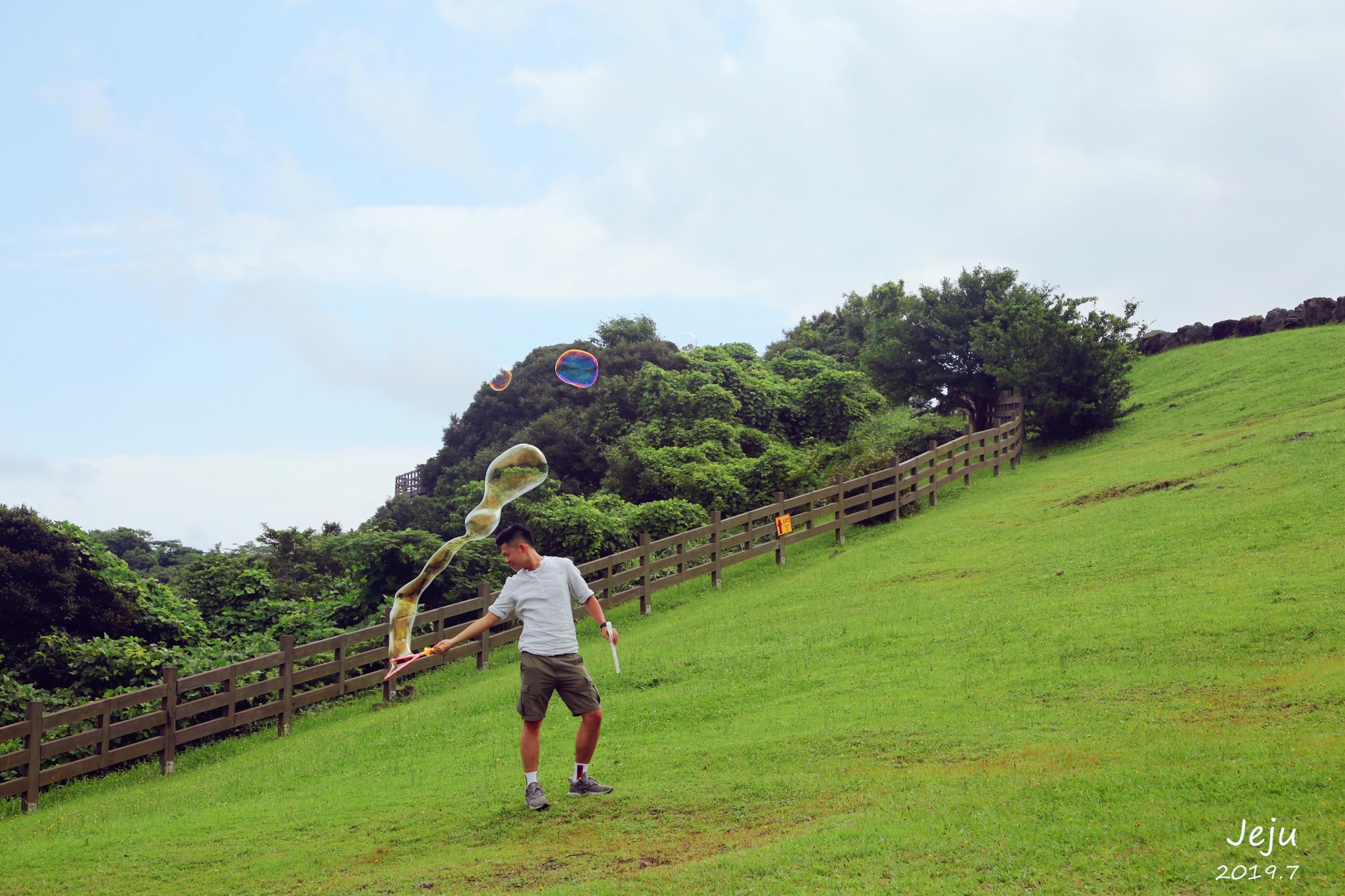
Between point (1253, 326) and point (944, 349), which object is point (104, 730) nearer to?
point (944, 349)

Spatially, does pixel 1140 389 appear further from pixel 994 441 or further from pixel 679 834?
pixel 679 834

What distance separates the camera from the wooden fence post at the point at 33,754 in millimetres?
10797

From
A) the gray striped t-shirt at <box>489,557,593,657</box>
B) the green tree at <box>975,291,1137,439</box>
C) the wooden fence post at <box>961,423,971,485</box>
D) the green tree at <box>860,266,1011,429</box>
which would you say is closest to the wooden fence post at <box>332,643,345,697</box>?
the gray striped t-shirt at <box>489,557,593,657</box>

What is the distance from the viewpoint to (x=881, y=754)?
761cm

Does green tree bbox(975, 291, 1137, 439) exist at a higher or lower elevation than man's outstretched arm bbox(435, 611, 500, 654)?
higher

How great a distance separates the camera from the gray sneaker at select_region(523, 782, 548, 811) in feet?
22.3

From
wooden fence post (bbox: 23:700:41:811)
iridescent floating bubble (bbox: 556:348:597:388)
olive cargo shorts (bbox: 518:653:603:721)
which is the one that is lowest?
wooden fence post (bbox: 23:700:41:811)

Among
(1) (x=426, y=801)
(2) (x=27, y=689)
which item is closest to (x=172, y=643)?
(2) (x=27, y=689)

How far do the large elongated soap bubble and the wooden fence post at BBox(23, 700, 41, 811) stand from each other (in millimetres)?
5179

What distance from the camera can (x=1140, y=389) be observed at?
32.5 metres

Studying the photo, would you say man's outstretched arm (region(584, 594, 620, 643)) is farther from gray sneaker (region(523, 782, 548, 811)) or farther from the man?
gray sneaker (region(523, 782, 548, 811))

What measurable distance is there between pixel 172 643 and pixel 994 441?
19.5m

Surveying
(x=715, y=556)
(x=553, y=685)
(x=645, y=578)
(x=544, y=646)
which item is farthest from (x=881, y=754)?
(x=715, y=556)

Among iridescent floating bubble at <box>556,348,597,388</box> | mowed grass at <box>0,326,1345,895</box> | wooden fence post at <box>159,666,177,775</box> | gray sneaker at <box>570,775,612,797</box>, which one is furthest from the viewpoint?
iridescent floating bubble at <box>556,348,597,388</box>
